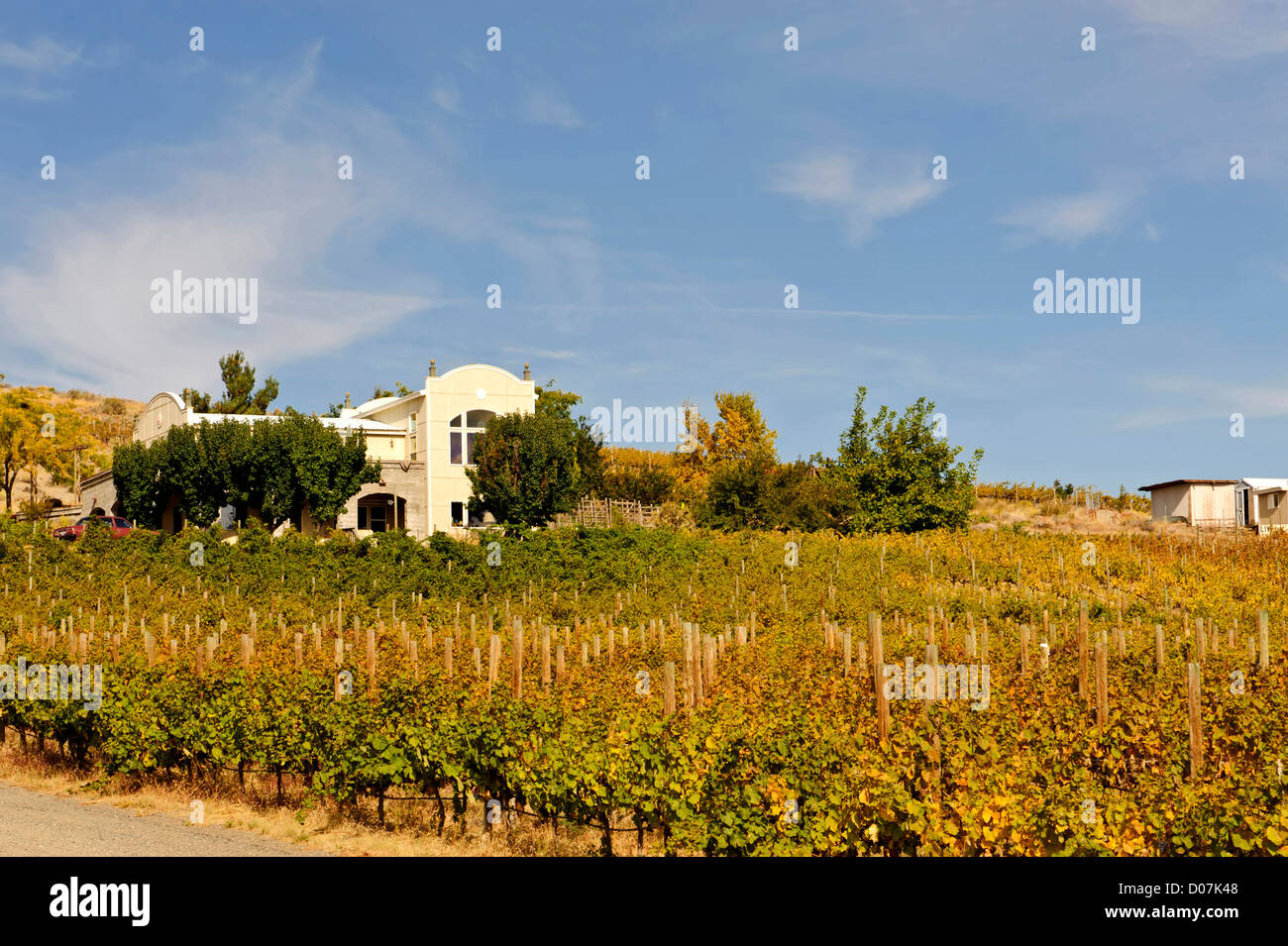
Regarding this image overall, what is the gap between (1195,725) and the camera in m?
11.3

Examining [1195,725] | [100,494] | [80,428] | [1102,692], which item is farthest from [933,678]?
[80,428]

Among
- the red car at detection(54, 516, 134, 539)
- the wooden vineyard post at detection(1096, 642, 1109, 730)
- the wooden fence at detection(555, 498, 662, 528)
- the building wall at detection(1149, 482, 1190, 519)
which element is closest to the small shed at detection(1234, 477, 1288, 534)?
the building wall at detection(1149, 482, 1190, 519)

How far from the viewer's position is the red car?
124 ft

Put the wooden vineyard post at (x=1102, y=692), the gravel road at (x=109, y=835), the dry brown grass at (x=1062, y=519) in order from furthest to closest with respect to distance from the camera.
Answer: the dry brown grass at (x=1062, y=519) < the wooden vineyard post at (x=1102, y=692) < the gravel road at (x=109, y=835)

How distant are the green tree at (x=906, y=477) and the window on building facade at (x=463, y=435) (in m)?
15.7

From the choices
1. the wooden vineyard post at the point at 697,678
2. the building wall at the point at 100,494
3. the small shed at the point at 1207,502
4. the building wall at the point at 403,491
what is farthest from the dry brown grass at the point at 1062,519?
the building wall at the point at 100,494

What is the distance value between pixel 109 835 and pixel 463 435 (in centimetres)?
3524

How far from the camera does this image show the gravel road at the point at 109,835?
10961mm

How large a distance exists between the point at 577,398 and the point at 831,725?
193 feet

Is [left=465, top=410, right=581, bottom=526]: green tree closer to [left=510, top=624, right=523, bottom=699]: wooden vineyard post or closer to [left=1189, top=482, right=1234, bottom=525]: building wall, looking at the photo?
[left=510, top=624, right=523, bottom=699]: wooden vineyard post

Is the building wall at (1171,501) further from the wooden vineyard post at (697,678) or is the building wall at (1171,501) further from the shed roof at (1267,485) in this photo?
→ the wooden vineyard post at (697,678)

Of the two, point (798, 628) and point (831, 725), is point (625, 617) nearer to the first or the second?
point (798, 628)

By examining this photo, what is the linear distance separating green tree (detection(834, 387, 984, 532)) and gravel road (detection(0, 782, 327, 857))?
34.1 metres

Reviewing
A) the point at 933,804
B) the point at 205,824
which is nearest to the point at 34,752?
the point at 205,824
